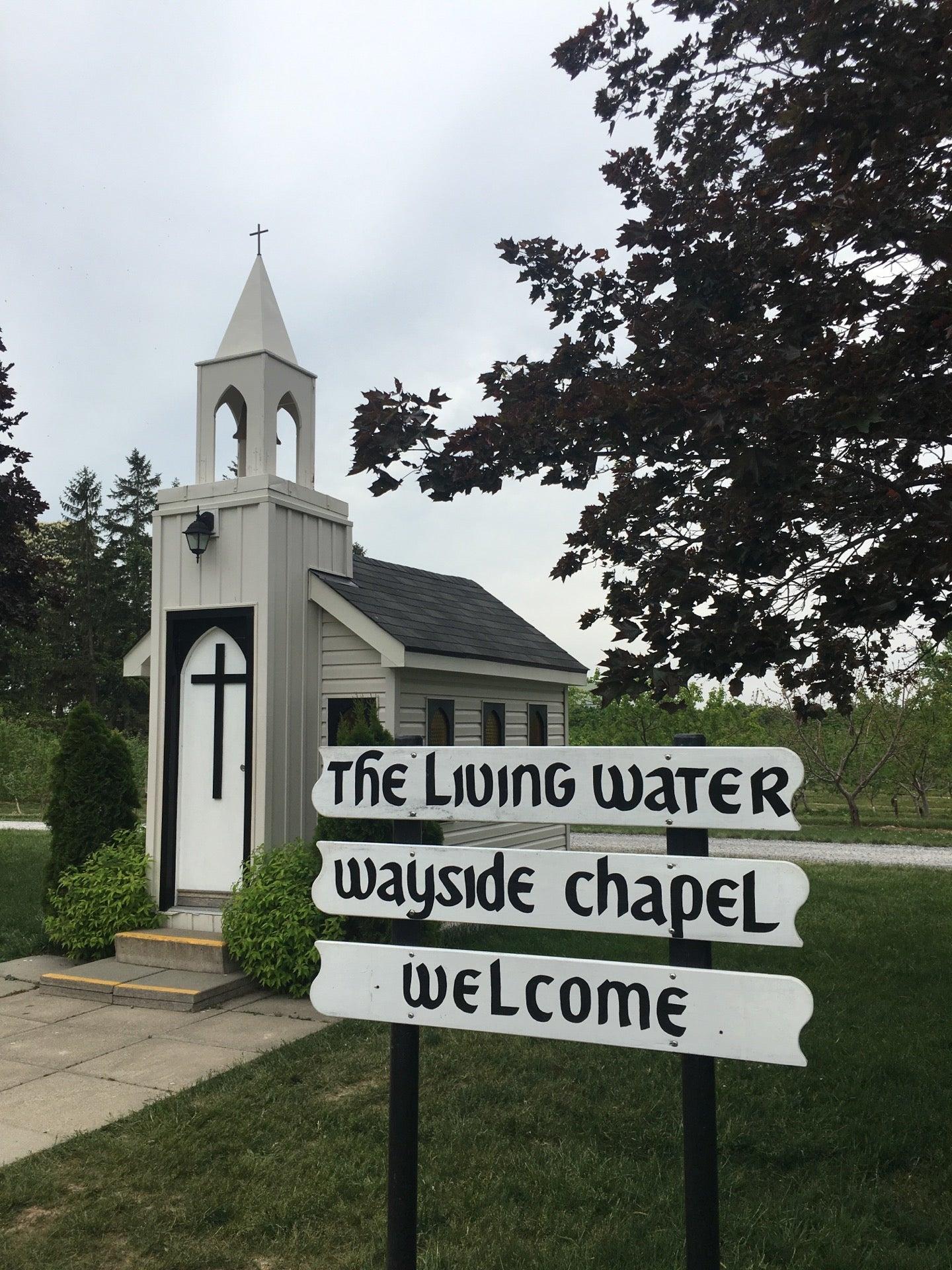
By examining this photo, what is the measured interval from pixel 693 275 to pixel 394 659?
463 cm

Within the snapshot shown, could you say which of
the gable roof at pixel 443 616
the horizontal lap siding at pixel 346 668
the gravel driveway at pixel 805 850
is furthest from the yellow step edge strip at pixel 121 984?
the gravel driveway at pixel 805 850

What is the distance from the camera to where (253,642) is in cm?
928

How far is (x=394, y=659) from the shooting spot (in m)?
9.52

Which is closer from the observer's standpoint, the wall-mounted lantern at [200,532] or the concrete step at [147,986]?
the concrete step at [147,986]

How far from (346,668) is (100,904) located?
326cm

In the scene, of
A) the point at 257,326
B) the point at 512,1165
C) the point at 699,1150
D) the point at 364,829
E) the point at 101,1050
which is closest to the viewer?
the point at 699,1150

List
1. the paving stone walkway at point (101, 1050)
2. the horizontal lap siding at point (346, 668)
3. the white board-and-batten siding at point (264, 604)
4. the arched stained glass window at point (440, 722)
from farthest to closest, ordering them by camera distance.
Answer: the arched stained glass window at point (440, 722) < the horizontal lap siding at point (346, 668) < the white board-and-batten siding at point (264, 604) < the paving stone walkway at point (101, 1050)

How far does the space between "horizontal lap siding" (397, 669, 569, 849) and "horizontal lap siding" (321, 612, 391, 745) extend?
288mm

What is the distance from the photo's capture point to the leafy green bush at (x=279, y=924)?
26.6 ft

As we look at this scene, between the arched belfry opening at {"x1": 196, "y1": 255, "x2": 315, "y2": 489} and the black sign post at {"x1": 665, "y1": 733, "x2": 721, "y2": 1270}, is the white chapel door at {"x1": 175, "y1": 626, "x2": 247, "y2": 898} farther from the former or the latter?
the black sign post at {"x1": 665, "y1": 733, "x2": 721, "y2": 1270}

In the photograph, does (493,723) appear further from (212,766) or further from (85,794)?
(85,794)

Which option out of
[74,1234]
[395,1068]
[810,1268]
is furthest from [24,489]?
[810,1268]

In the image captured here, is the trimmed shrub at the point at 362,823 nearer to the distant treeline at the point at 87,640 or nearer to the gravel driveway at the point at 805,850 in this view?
the gravel driveway at the point at 805,850

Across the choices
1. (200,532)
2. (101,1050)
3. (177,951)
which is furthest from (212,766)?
(101,1050)
